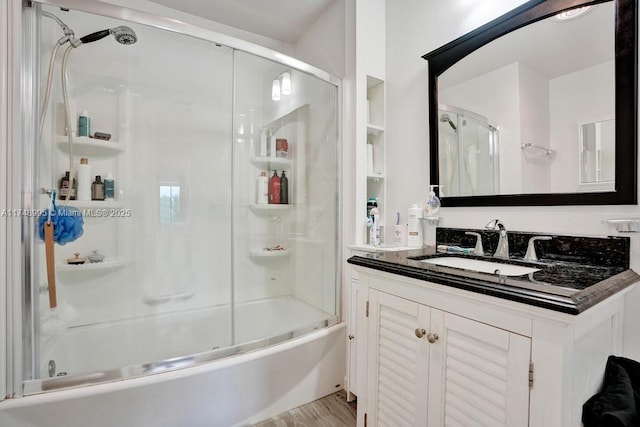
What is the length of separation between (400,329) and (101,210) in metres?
1.80

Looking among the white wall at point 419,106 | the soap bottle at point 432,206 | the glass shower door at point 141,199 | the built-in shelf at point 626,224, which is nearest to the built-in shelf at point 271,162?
the glass shower door at point 141,199

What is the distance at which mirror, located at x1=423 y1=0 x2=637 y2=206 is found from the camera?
104 cm

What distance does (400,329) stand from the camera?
1.08 m

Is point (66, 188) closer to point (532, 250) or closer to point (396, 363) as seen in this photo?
point (396, 363)

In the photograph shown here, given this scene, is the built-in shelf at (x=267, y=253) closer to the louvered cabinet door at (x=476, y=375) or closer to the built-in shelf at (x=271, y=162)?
the built-in shelf at (x=271, y=162)

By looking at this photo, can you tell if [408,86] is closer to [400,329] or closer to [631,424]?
[400,329]

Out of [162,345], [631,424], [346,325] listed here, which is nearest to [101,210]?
→ [162,345]

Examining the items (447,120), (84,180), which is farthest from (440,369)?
(84,180)

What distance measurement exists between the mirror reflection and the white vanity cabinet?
0.49 m

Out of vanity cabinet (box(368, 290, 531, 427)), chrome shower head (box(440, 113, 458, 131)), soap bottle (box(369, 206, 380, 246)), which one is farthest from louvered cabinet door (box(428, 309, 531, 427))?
chrome shower head (box(440, 113, 458, 131))

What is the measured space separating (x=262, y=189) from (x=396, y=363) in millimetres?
1587

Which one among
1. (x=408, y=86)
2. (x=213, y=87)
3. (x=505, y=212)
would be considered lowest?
(x=505, y=212)

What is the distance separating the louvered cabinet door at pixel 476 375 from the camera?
29.9 inches

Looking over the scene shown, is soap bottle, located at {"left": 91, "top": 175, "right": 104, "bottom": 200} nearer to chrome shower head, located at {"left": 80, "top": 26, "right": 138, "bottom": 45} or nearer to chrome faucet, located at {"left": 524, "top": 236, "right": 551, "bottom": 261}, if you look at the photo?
chrome shower head, located at {"left": 80, "top": 26, "right": 138, "bottom": 45}
